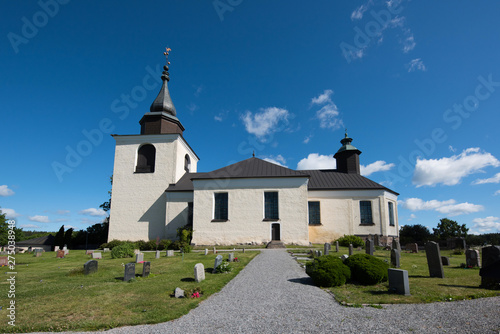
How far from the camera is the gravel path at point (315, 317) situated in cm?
519

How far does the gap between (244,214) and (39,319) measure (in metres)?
21.0

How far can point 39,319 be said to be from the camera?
594cm

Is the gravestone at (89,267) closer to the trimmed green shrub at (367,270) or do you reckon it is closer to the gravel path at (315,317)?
the gravel path at (315,317)

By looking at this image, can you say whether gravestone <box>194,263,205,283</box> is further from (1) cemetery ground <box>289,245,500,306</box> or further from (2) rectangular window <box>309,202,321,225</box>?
(2) rectangular window <box>309,202,321,225</box>

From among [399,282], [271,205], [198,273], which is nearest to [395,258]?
[399,282]

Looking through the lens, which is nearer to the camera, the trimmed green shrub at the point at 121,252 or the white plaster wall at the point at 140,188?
the trimmed green shrub at the point at 121,252

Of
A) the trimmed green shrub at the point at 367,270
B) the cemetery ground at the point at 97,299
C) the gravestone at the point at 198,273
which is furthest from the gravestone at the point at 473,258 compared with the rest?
the gravestone at the point at 198,273

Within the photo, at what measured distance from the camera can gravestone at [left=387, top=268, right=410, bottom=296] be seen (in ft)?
24.6

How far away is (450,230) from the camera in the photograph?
121ft

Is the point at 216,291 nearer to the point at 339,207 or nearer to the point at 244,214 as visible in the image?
the point at 244,214

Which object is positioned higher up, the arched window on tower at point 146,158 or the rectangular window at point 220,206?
the arched window on tower at point 146,158

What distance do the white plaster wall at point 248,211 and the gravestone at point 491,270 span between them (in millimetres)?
17351

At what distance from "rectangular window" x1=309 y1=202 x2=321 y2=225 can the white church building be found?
10 cm

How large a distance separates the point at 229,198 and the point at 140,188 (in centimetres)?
1030
